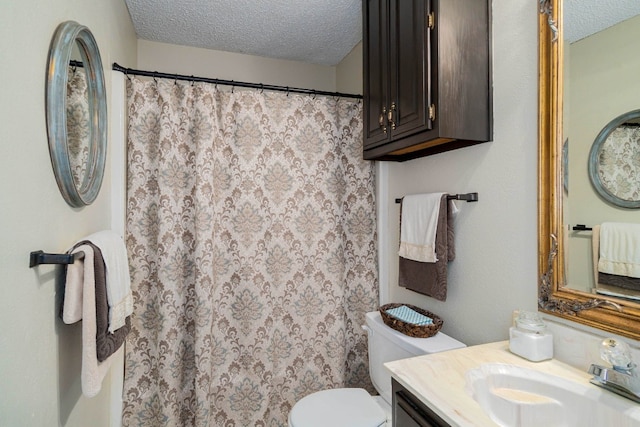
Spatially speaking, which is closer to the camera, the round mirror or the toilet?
the round mirror

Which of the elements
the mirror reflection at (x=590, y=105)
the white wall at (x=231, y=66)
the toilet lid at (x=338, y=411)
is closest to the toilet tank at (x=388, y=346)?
the toilet lid at (x=338, y=411)

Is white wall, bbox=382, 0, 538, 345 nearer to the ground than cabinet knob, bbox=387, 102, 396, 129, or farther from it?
nearer to the ground

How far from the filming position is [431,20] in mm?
1234

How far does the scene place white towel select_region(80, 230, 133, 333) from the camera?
106 cm

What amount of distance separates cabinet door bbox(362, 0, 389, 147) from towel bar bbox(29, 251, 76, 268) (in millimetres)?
1297

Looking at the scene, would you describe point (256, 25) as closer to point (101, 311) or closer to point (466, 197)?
point (466, 197)

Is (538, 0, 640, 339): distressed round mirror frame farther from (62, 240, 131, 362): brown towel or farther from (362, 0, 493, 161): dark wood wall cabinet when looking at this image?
(62, 240, 131, 362): brown towel

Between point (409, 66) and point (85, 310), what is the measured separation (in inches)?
57.6

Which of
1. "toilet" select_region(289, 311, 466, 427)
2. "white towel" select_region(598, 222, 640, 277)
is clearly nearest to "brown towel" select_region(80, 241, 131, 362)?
"toilet" select_region(289, 311, 466, 427)

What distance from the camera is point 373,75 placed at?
1671mm

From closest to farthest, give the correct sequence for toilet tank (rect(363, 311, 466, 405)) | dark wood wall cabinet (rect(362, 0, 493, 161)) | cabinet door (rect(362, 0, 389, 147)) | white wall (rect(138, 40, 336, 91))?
dark wood wall cabinet (rect(362, 0, 493, 161))
toilet tank (rect(363, 311, 466, 405))
cabinet door (rect(362, 0, 389, 147))
white wall (rect(138, 40, 336, 91))

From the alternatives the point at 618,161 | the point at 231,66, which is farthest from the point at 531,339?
the point at 231,66

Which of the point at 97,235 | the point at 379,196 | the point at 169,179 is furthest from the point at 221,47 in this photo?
the point at 97,235

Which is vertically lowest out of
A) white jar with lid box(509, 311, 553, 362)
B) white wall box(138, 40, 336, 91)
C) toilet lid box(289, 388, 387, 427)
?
toilet lid box(289, 388, 387, 427)
